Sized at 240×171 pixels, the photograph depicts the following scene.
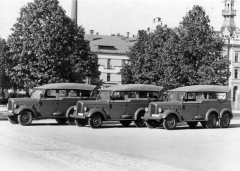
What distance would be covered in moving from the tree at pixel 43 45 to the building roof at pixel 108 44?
158 feet

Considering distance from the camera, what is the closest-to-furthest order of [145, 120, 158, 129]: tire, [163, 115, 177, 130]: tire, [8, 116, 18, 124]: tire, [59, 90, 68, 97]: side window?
[163, 115, 177, 130]: tire, [145, 120, 158, 129]: tire, [8, 116, 18, 124]: tire, [59, 90, 68, 97]: side window

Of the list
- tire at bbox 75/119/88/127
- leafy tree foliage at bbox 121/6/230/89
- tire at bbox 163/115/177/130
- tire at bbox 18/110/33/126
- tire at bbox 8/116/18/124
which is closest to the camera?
tire at bbox 163/115/177/130

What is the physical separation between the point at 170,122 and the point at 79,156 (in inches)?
399

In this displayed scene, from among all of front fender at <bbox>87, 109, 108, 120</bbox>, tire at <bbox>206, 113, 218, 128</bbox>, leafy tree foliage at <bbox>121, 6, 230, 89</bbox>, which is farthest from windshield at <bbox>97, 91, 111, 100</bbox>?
leafy tree foliage at <bbox>121, 6, 230, 89</bbox>

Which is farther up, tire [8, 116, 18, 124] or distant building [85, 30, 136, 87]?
distant building [85, 30, 136, 87]

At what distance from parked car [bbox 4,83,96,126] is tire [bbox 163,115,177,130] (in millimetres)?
4881

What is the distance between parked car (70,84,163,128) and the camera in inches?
842

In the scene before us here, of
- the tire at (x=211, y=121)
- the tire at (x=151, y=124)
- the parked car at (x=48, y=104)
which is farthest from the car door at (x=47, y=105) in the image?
the tire at (x=211, y=121)

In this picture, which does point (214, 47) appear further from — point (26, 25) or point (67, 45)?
point (26, 25)

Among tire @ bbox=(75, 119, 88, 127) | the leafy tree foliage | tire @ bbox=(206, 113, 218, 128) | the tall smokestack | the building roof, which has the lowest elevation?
tire @ bbox=(75, 119, 88, 127)

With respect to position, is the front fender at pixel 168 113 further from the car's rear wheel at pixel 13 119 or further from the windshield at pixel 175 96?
the car's rear wheel at pixel 13 119

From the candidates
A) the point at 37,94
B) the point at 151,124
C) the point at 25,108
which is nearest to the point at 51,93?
the point at 37,94

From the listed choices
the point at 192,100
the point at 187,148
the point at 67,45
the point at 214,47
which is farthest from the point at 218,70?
the point at 187,148

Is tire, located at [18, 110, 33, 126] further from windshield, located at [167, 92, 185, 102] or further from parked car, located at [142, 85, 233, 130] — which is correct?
windshield, located at [167, 92, 185, 102]
